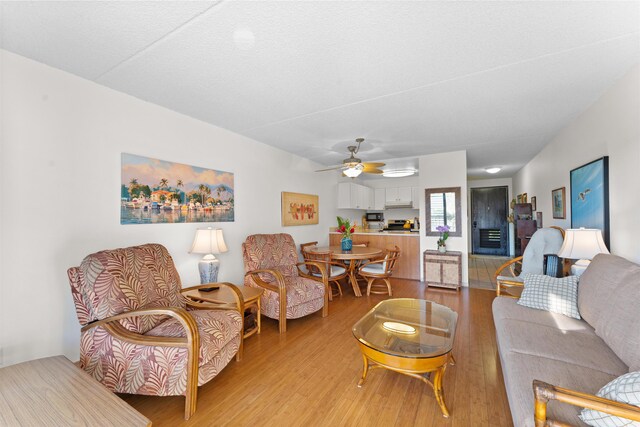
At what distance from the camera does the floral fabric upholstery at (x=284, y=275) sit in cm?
296

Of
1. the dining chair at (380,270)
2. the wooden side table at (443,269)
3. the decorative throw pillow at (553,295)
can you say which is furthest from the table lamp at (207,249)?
the wooden side table at (443,269)

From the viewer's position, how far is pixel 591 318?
70.5 inches

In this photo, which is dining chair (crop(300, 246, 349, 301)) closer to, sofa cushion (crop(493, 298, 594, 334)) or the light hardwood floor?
the light hardwood floor

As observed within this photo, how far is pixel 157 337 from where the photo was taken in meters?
1.67

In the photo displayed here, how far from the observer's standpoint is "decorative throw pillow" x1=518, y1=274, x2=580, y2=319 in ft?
6.68

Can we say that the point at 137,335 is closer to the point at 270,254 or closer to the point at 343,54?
the point at 270,254

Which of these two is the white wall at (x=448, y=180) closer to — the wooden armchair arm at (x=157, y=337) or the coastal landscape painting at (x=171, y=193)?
the coastal landscape painting at (x=171, y=193)

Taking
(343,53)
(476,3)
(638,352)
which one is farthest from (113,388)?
(476,3)

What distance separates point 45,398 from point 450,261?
4.85m

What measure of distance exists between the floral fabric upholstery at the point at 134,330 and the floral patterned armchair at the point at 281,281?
0.85 metres

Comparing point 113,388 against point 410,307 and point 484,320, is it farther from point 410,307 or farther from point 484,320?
point 484,320

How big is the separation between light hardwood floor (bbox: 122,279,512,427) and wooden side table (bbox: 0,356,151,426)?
0.49 metres

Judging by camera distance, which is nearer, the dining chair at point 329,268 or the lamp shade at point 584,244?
the lamp shade at point 584,244

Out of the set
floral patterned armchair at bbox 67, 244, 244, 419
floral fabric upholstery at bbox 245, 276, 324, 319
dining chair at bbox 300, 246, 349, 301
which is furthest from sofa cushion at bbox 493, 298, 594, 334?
floral patterned armchair at bbox 67, 244, 244, 419
